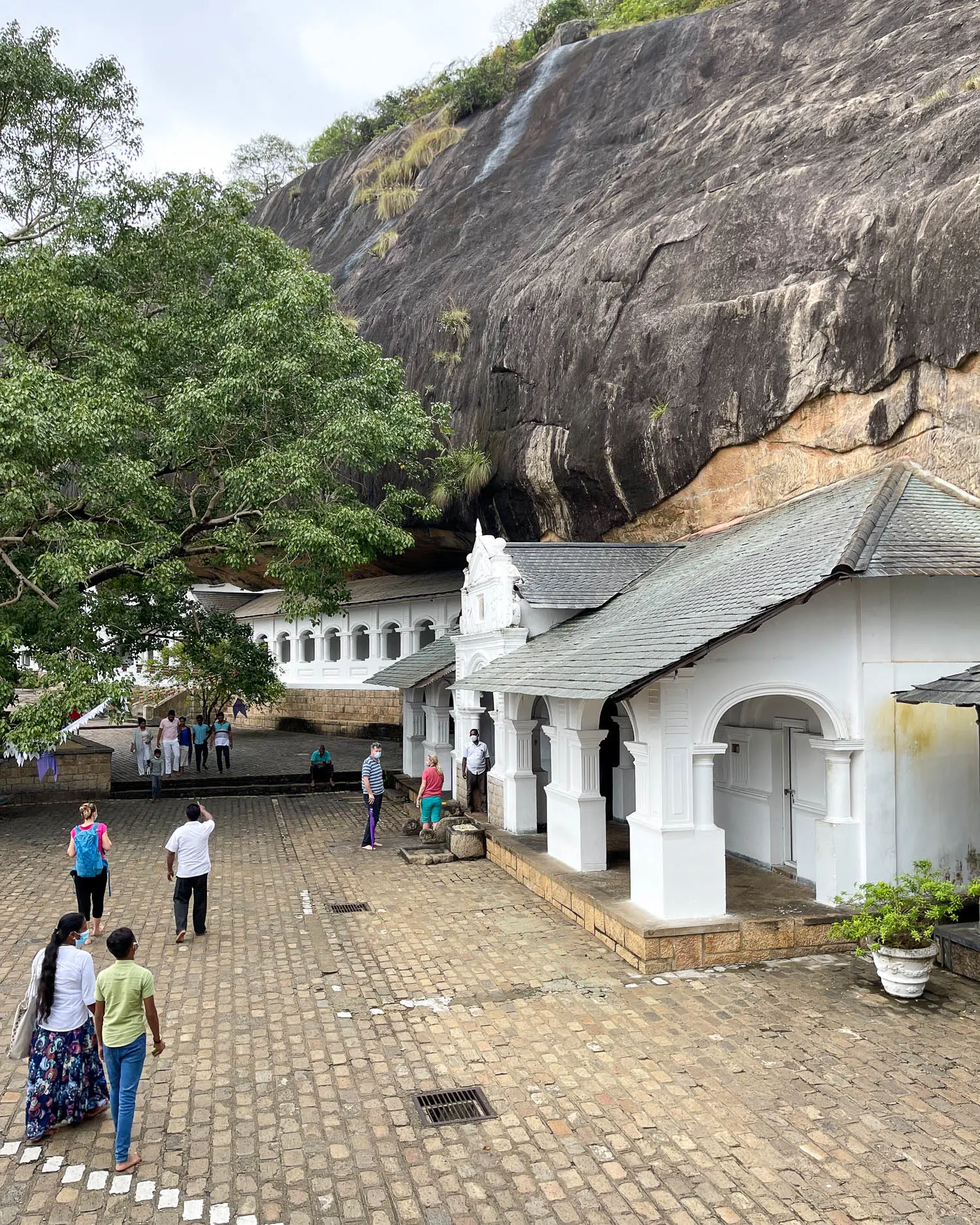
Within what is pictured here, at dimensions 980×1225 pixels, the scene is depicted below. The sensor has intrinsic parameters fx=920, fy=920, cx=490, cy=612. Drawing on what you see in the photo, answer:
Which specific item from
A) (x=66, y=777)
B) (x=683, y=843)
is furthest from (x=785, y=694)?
(x=66, y=777)

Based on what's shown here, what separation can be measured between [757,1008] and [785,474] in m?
9.41

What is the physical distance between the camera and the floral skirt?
5949 mm

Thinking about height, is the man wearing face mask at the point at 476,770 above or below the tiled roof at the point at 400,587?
below

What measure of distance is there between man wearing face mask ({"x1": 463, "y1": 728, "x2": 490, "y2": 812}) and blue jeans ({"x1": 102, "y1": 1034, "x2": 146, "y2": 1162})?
1116cm

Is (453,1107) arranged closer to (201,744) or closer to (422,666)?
(422,666)

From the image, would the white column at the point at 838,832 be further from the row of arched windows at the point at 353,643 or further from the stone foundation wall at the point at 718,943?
the row of arched windows at the point at 353,643

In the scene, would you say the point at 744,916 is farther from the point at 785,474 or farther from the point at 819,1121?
the point at 785,474

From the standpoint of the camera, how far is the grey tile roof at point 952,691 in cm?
862

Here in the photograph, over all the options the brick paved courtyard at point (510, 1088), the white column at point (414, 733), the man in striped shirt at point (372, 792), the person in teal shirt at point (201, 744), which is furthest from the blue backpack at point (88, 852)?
the person in teal shirt at point (201, 744)

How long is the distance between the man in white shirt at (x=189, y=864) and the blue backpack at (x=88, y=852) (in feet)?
2.74

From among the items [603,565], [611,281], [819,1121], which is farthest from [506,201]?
[819,1121]

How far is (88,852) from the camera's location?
1055cm

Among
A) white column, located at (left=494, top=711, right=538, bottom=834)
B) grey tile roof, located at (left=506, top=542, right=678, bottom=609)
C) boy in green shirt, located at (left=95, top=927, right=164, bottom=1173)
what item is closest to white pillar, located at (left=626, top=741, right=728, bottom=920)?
white column, located at (left=494, top=711, right=538, bottom=834)

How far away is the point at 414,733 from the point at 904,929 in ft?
50.4
